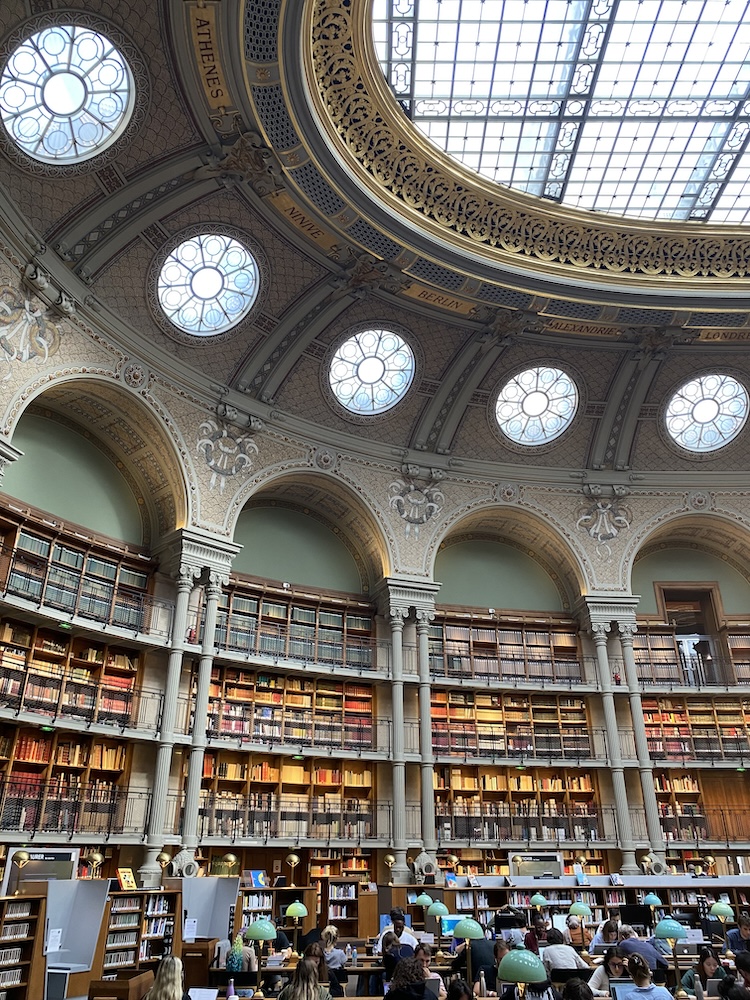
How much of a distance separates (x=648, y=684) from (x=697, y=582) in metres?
3.44

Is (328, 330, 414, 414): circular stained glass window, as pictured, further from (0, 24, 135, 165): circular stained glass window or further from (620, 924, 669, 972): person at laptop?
(620, 924, 669, 972): person at laptop

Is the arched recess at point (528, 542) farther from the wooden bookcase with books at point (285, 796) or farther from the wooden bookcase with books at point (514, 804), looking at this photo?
the wooden bookcase with books at point (285, 796)

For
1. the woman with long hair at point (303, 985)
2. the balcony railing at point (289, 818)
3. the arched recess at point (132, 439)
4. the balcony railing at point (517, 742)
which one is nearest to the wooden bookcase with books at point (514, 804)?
the balcony railing at point (517, 742)

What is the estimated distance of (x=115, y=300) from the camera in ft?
45.5

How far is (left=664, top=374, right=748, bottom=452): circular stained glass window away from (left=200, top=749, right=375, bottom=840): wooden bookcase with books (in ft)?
36.6

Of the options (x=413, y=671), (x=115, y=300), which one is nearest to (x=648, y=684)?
(x=413, y=671)

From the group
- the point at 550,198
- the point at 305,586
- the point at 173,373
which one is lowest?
the point at 305,586

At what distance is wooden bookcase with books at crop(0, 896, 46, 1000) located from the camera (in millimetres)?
7137

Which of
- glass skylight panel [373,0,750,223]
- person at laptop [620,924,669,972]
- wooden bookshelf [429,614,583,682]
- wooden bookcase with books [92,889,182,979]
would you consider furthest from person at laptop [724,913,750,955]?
glass skylight panel [373,0,750,223]

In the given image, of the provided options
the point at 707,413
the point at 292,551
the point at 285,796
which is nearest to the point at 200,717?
the point at 285,796

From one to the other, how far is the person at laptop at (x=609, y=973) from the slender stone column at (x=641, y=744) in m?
8.99

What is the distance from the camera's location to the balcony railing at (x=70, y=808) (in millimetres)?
11562

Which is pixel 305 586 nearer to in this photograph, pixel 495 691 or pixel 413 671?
pixel 413 671

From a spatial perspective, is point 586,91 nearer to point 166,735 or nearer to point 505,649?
point 505,649
